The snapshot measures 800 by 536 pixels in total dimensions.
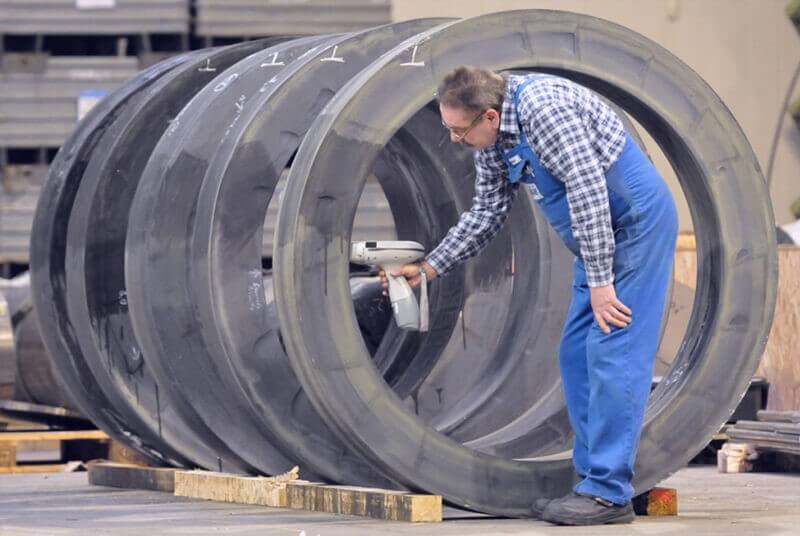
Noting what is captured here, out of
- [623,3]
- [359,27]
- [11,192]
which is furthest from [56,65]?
[623,3]

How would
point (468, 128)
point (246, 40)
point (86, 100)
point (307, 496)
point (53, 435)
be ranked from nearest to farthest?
point (468, 128)
point (307, 496)
point (53, 435)
point (86, 100)
point (246, 40)

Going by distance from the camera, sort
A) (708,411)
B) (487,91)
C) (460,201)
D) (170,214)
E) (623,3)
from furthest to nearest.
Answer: (623,3) < (460,201) < (170,214) < (708,411) < (487,91)

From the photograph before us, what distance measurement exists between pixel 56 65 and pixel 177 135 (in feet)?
17.1

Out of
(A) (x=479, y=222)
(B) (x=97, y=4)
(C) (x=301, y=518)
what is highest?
(B) (x=97, y=4)

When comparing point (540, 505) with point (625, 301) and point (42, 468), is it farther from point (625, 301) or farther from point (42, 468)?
point (42, 468)

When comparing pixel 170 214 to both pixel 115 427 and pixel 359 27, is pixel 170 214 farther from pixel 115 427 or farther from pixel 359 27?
pixel 359 27

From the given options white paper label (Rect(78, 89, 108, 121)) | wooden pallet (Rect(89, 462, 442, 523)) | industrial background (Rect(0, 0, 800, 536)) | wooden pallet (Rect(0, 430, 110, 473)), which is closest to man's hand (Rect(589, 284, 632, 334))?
wooden pallet (Rect(89, 462, 442, 523))

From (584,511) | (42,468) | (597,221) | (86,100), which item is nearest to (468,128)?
(597,221)

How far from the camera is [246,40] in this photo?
39.4 feet

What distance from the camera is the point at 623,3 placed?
13.1m

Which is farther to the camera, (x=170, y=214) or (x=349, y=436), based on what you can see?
(x=170, y=214)

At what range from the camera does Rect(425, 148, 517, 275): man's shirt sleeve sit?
5352 millimetres

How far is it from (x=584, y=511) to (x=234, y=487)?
1640 millimetres

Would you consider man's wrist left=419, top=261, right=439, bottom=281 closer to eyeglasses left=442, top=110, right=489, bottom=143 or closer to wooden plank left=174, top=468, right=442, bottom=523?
eyeglasses left=442, top=110, right=489, bottom=143
